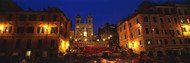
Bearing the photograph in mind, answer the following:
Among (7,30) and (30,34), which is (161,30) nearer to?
(30,34)

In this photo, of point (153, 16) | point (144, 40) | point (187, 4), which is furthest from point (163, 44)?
point (187, 4)

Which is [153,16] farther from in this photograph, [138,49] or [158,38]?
[138,49]

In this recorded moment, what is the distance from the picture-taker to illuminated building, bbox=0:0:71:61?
2689cm

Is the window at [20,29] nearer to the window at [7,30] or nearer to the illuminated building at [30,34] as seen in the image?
the illuminated building at [30,34]

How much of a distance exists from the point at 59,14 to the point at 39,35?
6.65m

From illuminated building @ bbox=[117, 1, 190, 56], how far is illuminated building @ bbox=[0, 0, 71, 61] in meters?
19.5

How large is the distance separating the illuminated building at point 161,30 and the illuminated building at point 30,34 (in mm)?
19492

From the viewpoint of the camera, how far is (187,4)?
34625 mm

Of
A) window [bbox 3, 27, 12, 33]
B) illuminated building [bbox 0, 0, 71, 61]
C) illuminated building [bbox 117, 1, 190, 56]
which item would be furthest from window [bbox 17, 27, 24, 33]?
illuminated building [bbox 117, 1, 190, 56]

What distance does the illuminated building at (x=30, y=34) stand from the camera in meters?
26.9

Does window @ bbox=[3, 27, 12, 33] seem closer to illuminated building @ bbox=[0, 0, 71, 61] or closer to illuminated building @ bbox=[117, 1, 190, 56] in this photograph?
illuminated building @ bbox=[0, 0, 71, 61]

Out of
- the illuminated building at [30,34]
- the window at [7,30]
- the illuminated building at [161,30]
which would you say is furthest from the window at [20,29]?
the illuminated building at [161,30]

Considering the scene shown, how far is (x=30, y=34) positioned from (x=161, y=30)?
31.8m

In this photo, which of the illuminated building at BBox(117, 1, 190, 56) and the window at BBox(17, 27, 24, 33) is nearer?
the window at BBox(17, 27, 24, 33)
